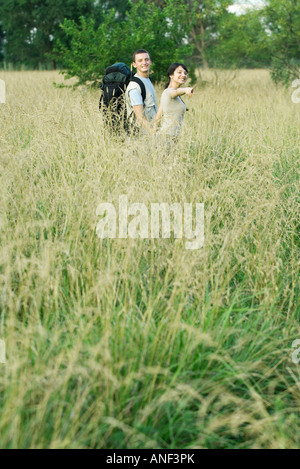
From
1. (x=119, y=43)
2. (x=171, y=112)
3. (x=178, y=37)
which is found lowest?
(x=171, y=112)

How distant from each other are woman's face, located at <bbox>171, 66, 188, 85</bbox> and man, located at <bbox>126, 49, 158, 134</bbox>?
0.23 metres

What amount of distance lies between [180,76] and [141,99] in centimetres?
39

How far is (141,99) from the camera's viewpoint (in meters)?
4.18

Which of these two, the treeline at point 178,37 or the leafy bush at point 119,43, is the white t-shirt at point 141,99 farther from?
the leafy bush at point 119,43

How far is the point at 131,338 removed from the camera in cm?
194

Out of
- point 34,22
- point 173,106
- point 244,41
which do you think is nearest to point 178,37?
point 244,41

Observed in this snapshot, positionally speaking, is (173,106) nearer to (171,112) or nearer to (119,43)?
(171,112)

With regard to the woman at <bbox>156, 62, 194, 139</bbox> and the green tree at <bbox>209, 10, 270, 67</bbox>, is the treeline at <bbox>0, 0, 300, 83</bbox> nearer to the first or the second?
the green tree at <bbox>209, 10, 270, 67</bbox>

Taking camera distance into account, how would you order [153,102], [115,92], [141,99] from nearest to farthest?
[141,99] < [153,102] < [115,92]

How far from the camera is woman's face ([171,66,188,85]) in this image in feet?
13.8
